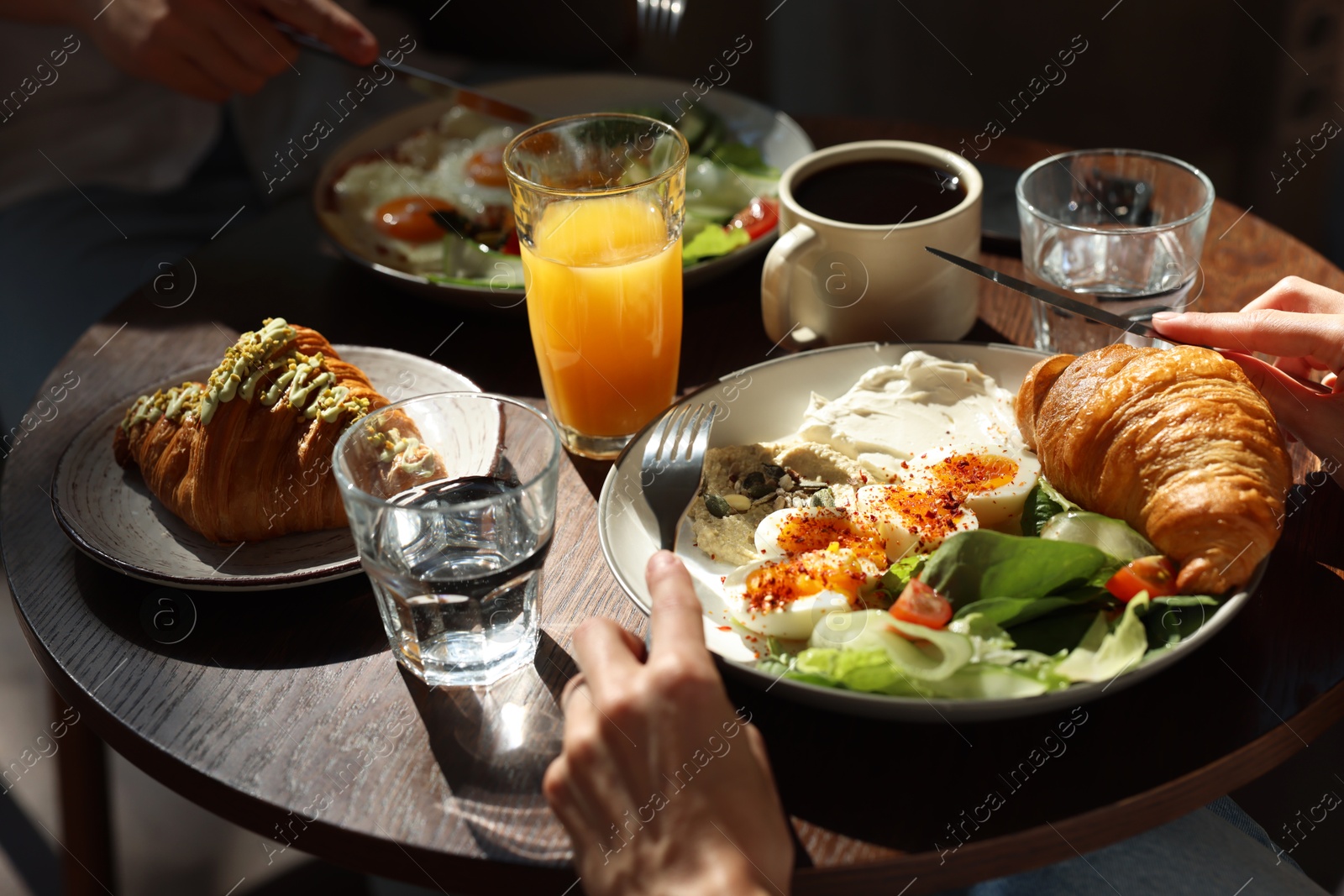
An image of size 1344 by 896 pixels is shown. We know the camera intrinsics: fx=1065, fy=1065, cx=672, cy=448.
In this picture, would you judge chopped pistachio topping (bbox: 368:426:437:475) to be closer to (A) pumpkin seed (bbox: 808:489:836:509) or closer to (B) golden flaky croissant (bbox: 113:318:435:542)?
(B) golden flaky croissant (bbox: 113:318:435:542)

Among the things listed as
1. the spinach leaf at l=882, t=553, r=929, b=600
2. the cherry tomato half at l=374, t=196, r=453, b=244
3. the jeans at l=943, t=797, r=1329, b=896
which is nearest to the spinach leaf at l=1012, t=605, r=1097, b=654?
the spinach leaf at l=882, t=553, r=929, b=600

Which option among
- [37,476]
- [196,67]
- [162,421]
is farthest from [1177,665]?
[196,67]

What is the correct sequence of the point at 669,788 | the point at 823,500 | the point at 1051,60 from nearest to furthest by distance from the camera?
the point at 669,788 < the point at 823,500 < the point at 1051,60

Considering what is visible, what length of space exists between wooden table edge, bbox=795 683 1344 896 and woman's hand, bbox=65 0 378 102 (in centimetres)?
161

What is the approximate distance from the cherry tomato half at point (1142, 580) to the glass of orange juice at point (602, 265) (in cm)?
63

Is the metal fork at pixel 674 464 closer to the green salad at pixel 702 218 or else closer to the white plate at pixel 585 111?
the green salad at pixel 702 218

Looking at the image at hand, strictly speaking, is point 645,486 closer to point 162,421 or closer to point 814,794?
point 814,794

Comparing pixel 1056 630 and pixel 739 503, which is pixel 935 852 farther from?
pixel 739 503

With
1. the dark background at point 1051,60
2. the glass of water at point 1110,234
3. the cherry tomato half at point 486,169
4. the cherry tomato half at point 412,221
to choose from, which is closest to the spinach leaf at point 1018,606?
the glass of water at point 1110,234

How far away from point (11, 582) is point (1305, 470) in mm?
1493

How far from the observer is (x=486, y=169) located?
216 cm

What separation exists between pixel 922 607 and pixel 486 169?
151 centimetres

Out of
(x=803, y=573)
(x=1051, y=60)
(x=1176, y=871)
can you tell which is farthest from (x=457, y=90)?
(x=1051, y=60)

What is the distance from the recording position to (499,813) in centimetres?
92
